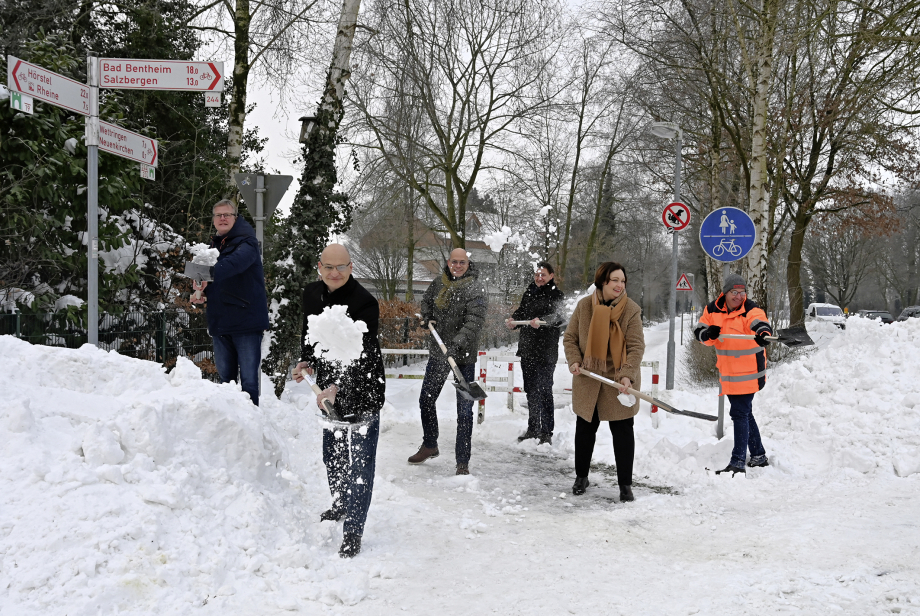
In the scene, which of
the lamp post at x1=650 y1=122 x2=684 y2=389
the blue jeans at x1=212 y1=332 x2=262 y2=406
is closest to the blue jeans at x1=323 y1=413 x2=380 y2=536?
the blue jeans at x1=212 y1=332 x2=262 y2=406

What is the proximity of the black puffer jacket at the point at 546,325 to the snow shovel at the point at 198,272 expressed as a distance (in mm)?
3582

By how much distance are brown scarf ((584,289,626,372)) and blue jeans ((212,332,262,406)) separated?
9.10ft

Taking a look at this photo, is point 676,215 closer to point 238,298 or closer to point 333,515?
point 238,298

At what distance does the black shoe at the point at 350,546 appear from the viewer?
3.94m

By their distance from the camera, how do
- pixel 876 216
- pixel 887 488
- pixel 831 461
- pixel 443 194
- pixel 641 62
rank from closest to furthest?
pixel 887 488 < pixel 831 461 < pixel 641 62 < pixel 876 216 < pixel 443 194

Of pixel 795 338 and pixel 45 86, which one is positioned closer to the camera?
pixel 45 86

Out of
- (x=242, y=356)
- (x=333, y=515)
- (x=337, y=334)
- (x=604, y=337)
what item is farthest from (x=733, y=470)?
(x=242, y=356)

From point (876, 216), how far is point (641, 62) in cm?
987

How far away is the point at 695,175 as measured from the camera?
2209 cm

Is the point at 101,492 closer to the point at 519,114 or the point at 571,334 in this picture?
the point at 571,334

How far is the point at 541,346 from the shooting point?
7.68 metres

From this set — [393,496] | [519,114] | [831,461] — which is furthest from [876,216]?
[393,496]

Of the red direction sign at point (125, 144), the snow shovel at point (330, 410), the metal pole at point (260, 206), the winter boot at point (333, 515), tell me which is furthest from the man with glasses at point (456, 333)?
the red direction sign at point (125, 144)

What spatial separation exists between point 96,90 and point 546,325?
4786 millimetres
